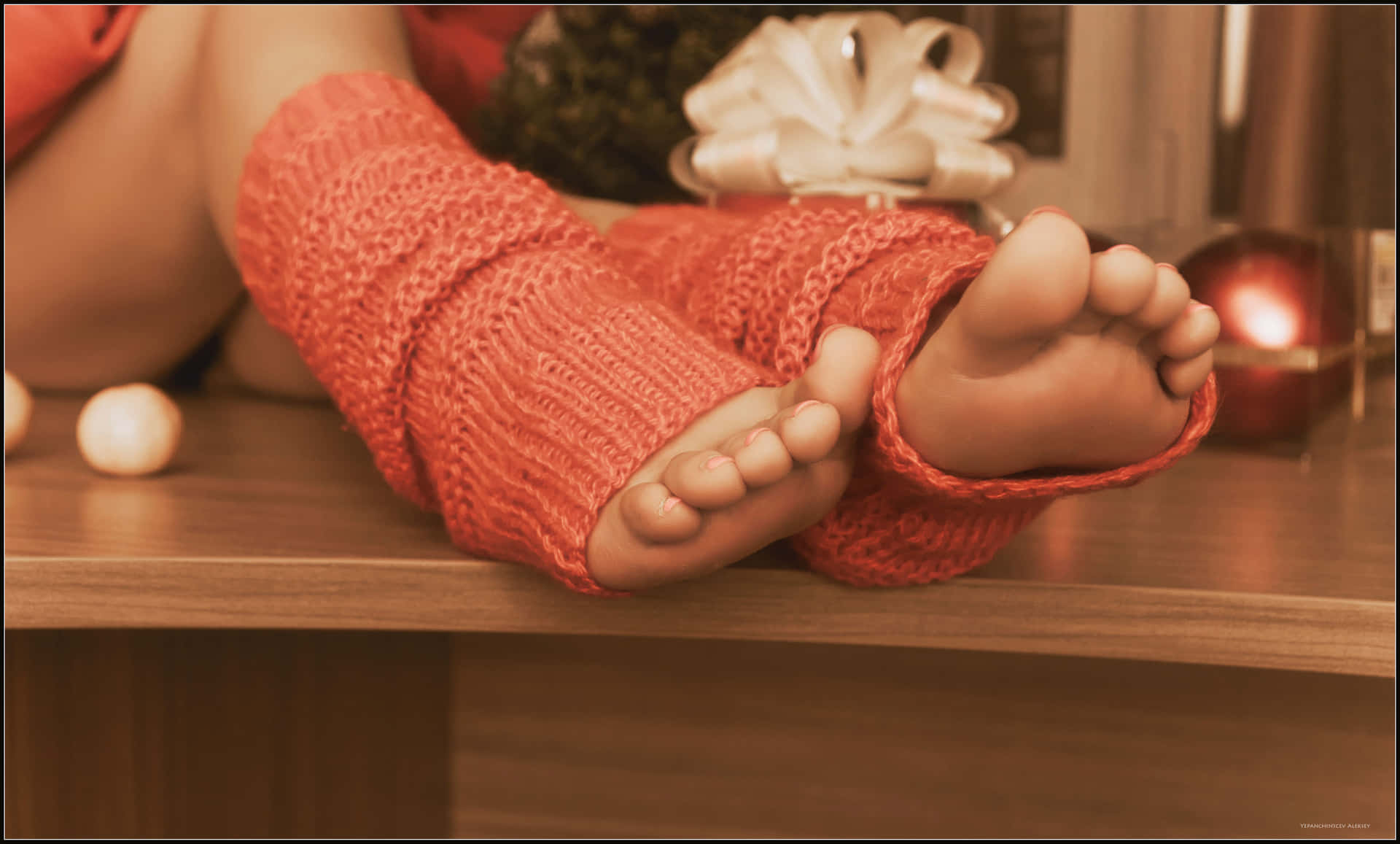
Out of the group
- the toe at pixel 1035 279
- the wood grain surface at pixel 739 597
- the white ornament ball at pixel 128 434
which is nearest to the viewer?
the toe at pixel 1035 279

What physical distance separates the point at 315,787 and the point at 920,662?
1.28 feet

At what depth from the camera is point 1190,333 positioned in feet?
1.05

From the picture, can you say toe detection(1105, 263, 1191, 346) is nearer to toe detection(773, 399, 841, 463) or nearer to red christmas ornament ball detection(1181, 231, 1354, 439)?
toe detection(773, 399, 841, 463)

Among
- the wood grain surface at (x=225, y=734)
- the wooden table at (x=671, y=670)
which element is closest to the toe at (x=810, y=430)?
the wooden table at (x=671, y=670)

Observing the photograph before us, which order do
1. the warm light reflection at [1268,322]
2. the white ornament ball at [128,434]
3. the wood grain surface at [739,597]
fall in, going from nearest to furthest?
the wood grain surface at [739,597] < the white ornament ball at [128,434] < the warm light reflection at [1268,322]

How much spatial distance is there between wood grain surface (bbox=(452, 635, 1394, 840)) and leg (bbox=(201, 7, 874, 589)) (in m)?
0.40

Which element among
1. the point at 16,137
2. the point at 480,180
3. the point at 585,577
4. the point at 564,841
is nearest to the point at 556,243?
the point at 480,180

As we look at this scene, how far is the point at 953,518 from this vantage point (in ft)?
1.35

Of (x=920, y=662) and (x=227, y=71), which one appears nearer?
(x=227, y=71)

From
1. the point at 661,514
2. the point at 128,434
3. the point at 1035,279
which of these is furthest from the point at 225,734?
the point at 1035,279

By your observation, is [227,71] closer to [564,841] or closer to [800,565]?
[800,565]

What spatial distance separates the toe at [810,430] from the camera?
0.33 meters

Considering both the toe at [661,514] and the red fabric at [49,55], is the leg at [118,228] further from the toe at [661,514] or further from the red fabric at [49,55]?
the toe at [661,514]

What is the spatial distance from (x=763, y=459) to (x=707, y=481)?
2 centimetres
